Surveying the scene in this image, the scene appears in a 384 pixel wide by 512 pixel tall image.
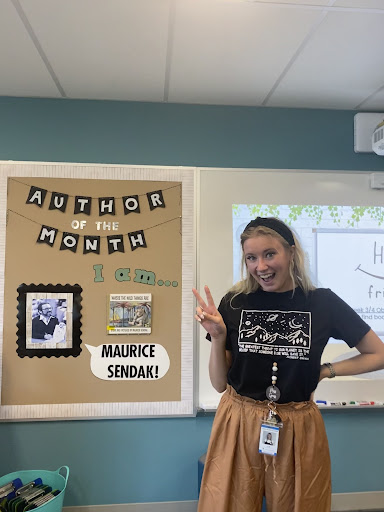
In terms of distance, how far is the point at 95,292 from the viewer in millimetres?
2152

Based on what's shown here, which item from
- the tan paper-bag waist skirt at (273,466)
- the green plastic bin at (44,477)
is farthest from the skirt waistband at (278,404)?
the green plastic bin at (44,477)

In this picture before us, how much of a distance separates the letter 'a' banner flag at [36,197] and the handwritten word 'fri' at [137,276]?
46 centimetres

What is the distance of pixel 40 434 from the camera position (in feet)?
6.97

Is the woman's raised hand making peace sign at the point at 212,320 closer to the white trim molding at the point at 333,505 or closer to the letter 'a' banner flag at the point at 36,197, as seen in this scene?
the letter 'a' banner flag at the point at 36,197

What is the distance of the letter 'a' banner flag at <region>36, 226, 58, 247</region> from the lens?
2.13 metres

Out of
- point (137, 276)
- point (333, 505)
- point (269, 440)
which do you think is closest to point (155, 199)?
point (137, 276)

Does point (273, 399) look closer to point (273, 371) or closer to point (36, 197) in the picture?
point (273, 371)

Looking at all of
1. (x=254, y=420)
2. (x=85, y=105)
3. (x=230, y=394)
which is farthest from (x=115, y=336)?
(x=85, y=105)

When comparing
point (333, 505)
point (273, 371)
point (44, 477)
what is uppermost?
point (273, 371)

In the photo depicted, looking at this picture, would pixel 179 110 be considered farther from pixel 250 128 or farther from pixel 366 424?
pixel 366 424

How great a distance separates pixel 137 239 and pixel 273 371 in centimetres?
110

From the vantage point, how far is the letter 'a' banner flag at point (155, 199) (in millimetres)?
2203

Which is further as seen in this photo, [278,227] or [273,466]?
[278,227]

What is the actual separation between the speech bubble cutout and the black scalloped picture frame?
0.33ft
